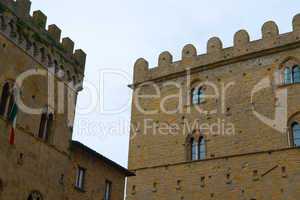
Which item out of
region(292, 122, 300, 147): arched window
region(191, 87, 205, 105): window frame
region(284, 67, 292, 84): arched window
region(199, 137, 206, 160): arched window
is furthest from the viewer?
region(191, 87, 205, 105): window frame

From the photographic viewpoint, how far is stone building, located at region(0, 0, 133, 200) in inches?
498

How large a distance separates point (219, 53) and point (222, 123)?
116 inches

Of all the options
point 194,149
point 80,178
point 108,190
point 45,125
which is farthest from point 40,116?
point 194,149

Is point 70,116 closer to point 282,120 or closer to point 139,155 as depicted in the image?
point 139,155

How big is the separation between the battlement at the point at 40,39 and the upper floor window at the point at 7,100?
Result: 1.27 m

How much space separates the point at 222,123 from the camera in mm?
18547

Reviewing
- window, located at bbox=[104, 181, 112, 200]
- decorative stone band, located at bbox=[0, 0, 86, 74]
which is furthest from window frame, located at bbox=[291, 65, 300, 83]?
decorative stone band, located at bbox=[0, 0, 86, 74]

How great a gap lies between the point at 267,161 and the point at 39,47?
27.2 ft

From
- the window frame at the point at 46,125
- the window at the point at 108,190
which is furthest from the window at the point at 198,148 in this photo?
the window frame at the point at 46,125

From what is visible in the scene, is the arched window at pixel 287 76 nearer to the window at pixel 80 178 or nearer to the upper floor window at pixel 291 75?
the upper floor window at pixel 291 75

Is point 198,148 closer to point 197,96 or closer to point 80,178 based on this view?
point 197,96

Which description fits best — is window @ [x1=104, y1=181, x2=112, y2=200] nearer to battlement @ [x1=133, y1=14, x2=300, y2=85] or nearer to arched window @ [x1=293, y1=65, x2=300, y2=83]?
battlement @ [x1=133, y1=14, x2=300, y2=85]

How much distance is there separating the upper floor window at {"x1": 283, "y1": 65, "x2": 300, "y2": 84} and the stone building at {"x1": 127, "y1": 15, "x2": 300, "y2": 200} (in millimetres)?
A: 34

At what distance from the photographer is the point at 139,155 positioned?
65.1ft
